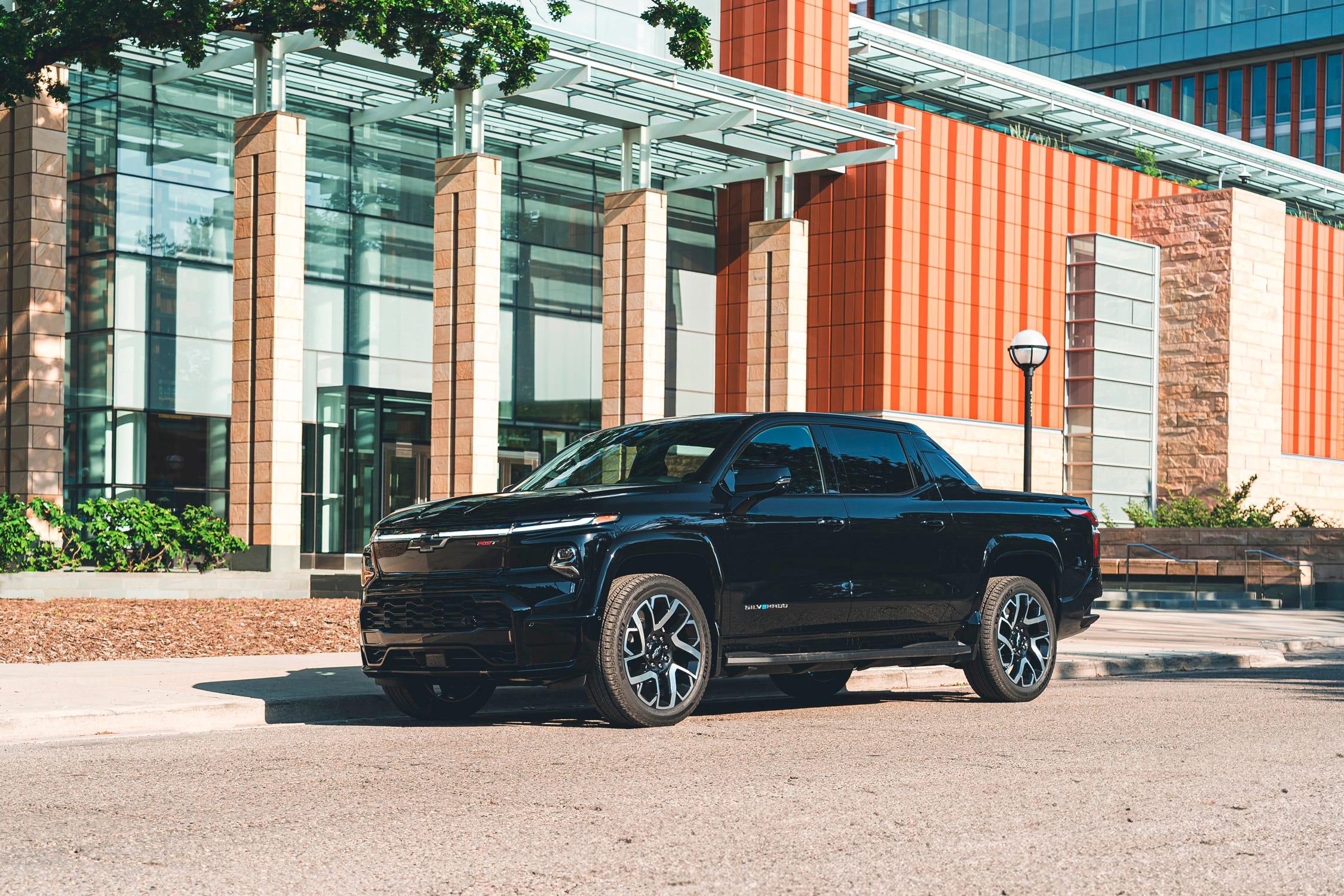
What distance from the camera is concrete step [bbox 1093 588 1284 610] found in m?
28.8

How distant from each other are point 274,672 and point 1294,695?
322 inches

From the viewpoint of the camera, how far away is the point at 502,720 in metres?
10.4

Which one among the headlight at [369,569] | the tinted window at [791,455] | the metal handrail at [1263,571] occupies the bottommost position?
the metal handrail at [1263,571]

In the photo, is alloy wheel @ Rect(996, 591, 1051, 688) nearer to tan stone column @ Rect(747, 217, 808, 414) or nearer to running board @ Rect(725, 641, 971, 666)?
running board @ Rect(725, 641, 971, 666)

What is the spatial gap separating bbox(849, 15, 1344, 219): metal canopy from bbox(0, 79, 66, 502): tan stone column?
68.5ft

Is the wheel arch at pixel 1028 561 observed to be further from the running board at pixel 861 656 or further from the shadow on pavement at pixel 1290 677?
the shadow on pavement at pixel 1290 677

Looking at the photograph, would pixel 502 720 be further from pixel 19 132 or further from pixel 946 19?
pixel 946 19

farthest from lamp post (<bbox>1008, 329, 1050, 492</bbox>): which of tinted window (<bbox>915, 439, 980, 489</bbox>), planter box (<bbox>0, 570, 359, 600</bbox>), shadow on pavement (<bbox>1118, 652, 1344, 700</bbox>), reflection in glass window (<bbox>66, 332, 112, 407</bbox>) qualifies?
reflection in glass window (<bbox>66, 332, 112, 407</bbox>)

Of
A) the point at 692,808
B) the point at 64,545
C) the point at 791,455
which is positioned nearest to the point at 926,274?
the point at 64,545

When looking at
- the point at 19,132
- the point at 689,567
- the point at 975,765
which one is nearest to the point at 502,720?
the point at 689,567

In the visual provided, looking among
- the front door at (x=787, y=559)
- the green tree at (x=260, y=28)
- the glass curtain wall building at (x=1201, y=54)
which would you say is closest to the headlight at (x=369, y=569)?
the front door at (x=787, y=559)

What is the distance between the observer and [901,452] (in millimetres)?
11281

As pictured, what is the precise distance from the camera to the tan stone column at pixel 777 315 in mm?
34969

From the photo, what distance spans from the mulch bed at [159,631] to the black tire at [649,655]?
13.3 feet
